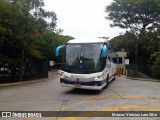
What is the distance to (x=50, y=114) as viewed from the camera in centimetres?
828

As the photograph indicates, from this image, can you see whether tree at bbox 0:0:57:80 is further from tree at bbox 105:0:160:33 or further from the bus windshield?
tree at bbox 105:0:160:33

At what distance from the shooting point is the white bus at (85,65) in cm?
1266

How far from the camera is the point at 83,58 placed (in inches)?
515

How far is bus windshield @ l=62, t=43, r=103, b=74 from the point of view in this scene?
42.0ft

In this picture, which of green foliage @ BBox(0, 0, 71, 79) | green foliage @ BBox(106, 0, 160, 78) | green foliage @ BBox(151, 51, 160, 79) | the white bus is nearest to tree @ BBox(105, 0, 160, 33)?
green foliage @ BBox(106, 0, 160, 78)

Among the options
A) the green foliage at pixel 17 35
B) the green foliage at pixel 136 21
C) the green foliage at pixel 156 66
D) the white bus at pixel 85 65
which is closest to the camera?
the white bus at pixel 85 65

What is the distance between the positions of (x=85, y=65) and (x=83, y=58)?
431mm

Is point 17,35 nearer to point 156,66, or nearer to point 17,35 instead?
point 17,35

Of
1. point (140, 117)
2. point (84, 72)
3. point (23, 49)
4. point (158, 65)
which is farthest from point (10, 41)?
point (140, 117)

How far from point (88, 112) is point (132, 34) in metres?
31.7

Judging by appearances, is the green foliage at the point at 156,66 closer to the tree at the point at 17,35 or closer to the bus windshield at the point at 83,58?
the tree at the point at 17,35

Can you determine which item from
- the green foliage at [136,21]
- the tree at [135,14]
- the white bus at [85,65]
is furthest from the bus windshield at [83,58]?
the tree at [135,14]

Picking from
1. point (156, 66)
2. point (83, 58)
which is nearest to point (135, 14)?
point (156, 66)

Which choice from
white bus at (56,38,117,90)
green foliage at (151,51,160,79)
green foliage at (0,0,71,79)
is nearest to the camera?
white bus at (56,38,117,90)
